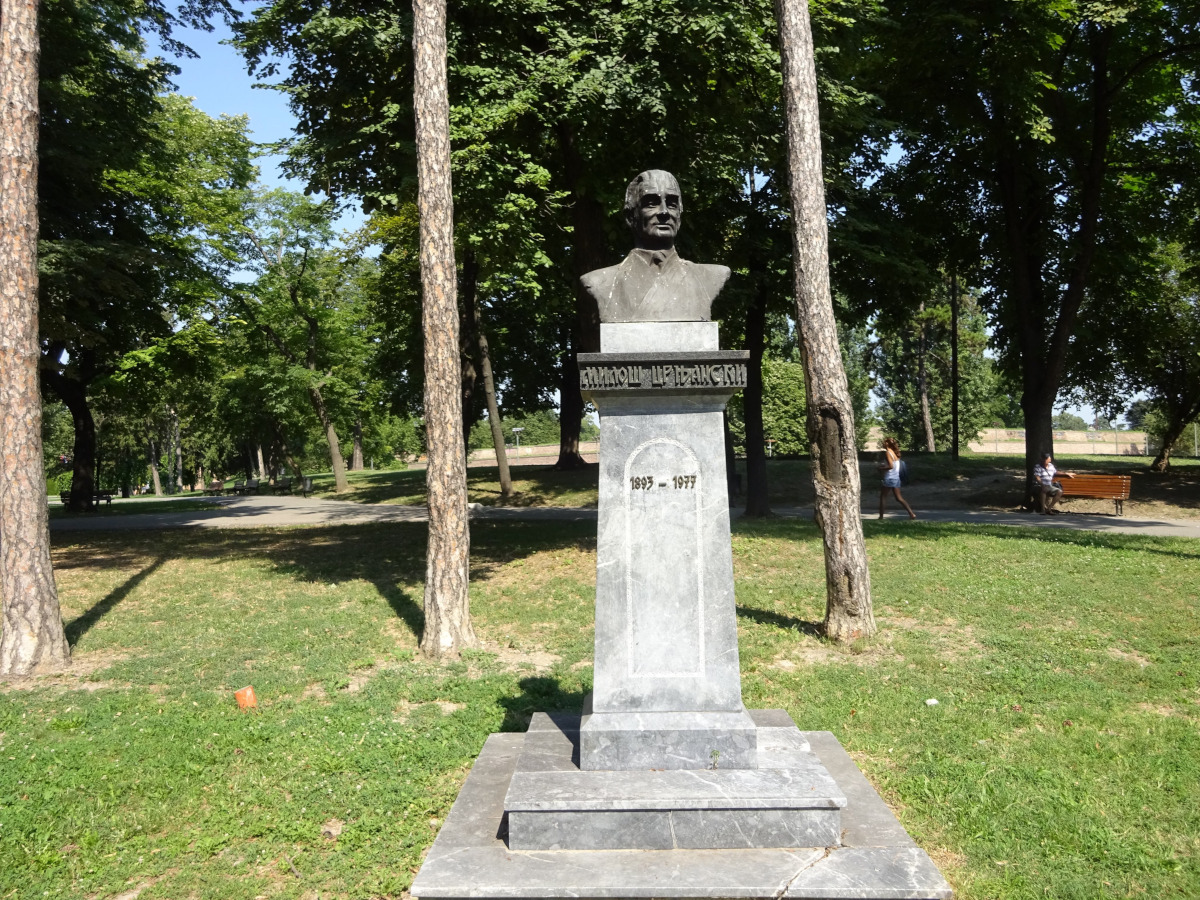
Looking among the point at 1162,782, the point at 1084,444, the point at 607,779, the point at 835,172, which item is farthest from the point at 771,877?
the point at 1084,444

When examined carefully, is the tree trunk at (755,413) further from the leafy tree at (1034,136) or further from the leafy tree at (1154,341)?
the leafy tree at (1154,341)

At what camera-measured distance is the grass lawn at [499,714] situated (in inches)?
195

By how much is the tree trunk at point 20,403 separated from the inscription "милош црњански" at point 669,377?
6878 mm

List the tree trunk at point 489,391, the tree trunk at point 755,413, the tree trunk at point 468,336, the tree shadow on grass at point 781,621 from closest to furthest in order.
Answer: the tree shadow on grass at point 781,621
the tree trunk at point 755,413
the tree trunk at point 468,336
the tree trunk at point 489,391

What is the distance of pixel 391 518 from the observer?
902 inches

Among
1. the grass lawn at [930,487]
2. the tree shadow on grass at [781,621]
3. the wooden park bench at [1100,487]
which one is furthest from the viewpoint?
the grass lawn at [930,487]

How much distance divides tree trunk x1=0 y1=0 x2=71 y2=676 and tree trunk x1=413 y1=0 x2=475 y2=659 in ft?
12.7

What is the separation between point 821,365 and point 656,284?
4.70 meters

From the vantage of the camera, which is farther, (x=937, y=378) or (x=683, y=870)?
(x=937, y=378)

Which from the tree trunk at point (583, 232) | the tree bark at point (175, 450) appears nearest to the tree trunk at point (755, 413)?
the tree trunk at point (583, 232)

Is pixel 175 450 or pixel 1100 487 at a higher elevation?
pixel 175 450

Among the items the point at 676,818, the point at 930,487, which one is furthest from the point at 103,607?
the point at 930,487

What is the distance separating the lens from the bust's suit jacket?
16.7 feet

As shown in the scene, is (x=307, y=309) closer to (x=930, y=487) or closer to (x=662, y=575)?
(x=930, y=487)
